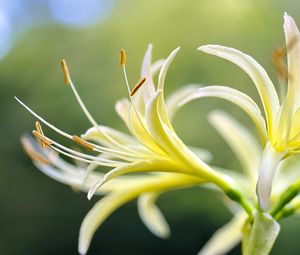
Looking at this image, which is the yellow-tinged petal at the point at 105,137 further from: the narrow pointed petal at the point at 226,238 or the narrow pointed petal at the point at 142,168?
the narrow pointed petal at the point at 226,238

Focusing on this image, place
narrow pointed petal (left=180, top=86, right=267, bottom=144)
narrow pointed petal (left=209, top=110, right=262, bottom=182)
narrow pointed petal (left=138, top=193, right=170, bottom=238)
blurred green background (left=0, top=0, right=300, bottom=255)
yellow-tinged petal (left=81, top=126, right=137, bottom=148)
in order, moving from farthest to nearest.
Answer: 1. blurred green background (left=0, top=0, right=300, bottom=255)
2. narrow pointed petal (left=209, top=110, right=262, bottom=182)
3. narrow pointed petal (left=138, top=193, right=170, bottom=238)
4. yellow-tinged petal (left=81, top=126, right=137, bottom=148)
5. narrow pointed petal (left=180, top=86, right=267, bottom=144)

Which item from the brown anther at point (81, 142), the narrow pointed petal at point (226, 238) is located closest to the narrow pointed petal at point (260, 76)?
the brown anther at point (81, 142)

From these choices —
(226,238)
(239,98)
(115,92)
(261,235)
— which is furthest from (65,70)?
(115,92)

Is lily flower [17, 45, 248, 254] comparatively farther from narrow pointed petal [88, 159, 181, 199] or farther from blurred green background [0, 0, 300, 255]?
blurred green background [0, 0, 300, 255]

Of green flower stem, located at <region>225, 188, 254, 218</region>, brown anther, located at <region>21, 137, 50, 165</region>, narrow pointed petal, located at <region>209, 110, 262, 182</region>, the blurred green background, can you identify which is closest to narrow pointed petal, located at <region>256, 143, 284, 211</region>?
green flower stem, located at <region>225, 188, 254, 218</region>

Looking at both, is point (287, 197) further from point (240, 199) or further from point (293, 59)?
point (293, 59)

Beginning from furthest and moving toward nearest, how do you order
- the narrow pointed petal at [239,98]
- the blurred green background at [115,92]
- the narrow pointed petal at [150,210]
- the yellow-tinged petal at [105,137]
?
the blurred green background at [115,92] < the narrow pointed petal at [150,210] < the yellow-tinged petal at [105,137] < the narrow pointed petal at [239,98]

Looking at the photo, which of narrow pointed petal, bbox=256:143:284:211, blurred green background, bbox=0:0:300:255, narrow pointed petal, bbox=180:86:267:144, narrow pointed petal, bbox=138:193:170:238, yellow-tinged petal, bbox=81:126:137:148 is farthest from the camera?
blurred green background, bbox=0:0:300:255
